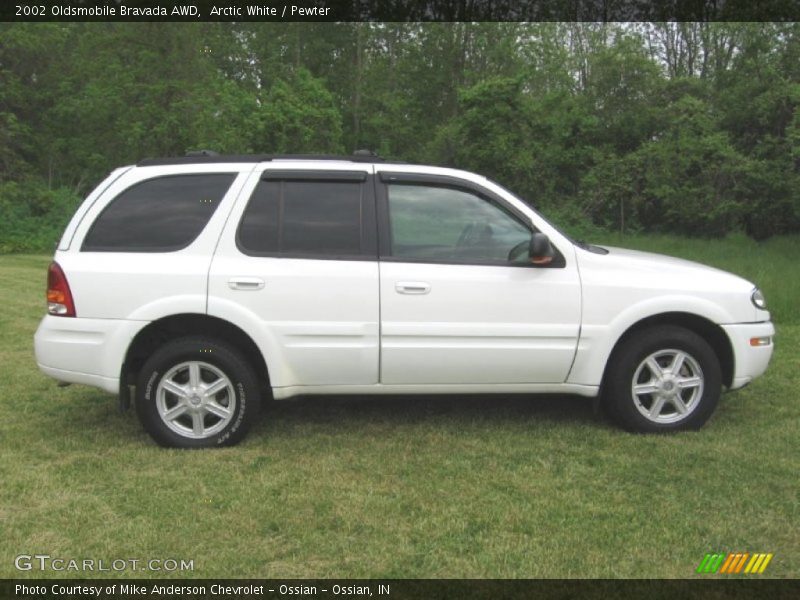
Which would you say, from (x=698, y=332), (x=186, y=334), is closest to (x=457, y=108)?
(x=698, y=332)

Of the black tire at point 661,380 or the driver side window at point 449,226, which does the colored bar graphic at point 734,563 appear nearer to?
the black tire at point 661,380

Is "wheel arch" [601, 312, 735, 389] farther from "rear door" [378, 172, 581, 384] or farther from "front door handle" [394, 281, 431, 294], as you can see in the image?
"front door handle" [394, 281, 431, 294]

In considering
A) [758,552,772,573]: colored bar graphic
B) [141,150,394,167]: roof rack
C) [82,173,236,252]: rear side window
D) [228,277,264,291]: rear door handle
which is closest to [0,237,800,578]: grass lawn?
[758,552,772,573]: colored bar graphic

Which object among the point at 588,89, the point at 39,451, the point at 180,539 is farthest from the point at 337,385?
the point at 588,89

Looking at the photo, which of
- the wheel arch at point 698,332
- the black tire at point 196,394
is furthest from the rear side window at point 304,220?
the wheel arch at point 698,332

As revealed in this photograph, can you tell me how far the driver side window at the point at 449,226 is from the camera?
4934 millimetres

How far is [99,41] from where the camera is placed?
97.9 feet

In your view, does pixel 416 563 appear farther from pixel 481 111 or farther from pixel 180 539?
pixel 481 111

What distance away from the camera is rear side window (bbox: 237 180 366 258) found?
486 centimetres

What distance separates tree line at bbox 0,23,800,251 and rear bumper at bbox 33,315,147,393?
20545 mm

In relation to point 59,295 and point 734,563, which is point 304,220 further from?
point 734,563

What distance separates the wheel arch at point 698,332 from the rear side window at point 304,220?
5.87 feet
